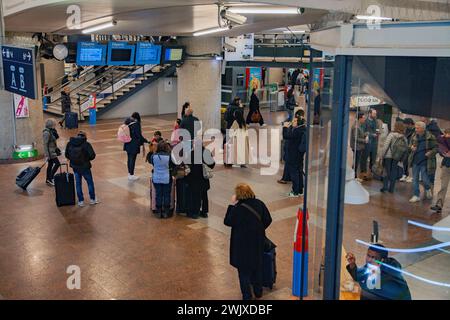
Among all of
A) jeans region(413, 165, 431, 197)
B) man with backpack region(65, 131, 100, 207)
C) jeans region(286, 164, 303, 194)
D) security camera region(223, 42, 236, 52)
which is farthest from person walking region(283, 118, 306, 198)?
security camera region(223, 42, 236, 52)

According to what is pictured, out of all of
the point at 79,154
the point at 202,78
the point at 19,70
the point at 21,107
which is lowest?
the point at 79,154

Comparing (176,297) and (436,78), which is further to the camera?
(176,297)

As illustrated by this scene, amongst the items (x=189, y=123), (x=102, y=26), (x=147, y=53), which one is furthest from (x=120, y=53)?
(x=189, y=123)

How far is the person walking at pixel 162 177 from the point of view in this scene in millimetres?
8844

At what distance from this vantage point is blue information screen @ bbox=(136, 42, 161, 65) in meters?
15.3

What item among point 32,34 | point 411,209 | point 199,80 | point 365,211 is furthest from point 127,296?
point 199,80

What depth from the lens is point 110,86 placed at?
22500 mm

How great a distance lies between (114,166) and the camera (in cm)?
1311

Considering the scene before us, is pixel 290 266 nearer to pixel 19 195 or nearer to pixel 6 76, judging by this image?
pixel 19 195

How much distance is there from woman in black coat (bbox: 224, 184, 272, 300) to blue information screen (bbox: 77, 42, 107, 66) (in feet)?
30.1

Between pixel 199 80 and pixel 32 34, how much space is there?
5.68 meters

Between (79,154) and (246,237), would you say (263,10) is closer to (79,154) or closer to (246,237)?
(79,154)

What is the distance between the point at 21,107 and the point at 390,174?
9902 mm

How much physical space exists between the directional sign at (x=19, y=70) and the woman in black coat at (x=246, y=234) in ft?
19.0
